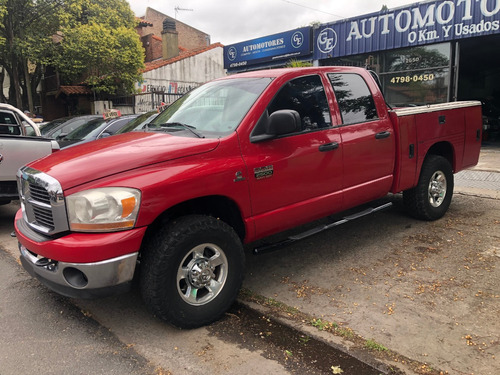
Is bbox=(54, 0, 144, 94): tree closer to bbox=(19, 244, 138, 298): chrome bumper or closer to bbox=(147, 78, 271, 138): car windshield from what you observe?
bbox=(147, 78, 271, 138): car windshield

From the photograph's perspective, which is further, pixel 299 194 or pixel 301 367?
pixel 299 194

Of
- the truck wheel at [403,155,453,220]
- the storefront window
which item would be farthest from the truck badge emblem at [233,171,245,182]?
the storefront window

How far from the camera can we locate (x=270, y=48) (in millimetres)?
18969

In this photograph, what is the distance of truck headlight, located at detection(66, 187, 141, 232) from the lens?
279 centimetres

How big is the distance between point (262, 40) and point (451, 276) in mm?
17171

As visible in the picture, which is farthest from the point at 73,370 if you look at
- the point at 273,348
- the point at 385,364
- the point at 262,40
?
the point at 262,40

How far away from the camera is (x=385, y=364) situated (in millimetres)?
2727

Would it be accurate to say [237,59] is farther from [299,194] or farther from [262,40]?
[299,194]

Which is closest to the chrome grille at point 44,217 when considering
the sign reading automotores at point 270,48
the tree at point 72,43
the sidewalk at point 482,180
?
the sidewalk at point 482,180

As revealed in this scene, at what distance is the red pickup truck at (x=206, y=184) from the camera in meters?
2.84

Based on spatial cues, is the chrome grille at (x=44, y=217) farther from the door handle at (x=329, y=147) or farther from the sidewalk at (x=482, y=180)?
the sidewalk at (x=482, y=180)

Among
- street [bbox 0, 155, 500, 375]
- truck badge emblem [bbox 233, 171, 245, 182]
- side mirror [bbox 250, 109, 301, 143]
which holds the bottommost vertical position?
street [bbox 0, 155, 500, 375]

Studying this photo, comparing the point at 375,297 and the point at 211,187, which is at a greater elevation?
the point at 211,187

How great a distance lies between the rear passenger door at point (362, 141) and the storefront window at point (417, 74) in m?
11.1
